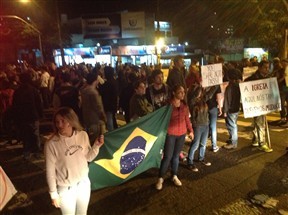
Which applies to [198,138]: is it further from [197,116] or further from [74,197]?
[74,197]

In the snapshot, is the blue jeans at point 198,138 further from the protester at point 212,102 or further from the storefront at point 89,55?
the storefront at point 89,55

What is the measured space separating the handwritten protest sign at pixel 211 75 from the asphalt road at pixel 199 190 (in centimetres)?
166

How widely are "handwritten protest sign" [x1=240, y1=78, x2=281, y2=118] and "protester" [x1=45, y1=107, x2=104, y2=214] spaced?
4564 mm

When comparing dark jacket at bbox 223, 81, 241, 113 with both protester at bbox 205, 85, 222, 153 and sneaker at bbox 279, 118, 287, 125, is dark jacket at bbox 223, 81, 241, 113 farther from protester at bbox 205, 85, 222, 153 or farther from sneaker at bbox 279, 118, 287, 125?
sneaker at bbox 279, 118, 287, 125

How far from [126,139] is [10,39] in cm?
3402

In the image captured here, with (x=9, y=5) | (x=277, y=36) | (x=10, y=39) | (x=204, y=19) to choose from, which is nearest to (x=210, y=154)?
(x=277, y=36)

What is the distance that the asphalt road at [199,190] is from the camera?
16.9 ft

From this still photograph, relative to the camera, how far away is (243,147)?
Answer: 7.93 meters

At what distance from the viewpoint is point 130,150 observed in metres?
5.42

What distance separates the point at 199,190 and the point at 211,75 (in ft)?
9.53

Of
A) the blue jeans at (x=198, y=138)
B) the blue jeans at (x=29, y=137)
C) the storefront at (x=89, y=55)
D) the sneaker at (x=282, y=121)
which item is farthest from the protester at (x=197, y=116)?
the storefront at (x=89, y=55)

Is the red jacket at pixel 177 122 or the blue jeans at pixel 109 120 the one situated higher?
the red jacket at pixel 177 122

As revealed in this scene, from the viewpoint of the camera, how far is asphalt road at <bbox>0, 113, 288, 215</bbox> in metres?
5.15

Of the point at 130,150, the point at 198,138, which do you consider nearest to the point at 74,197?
the point at 130,150
